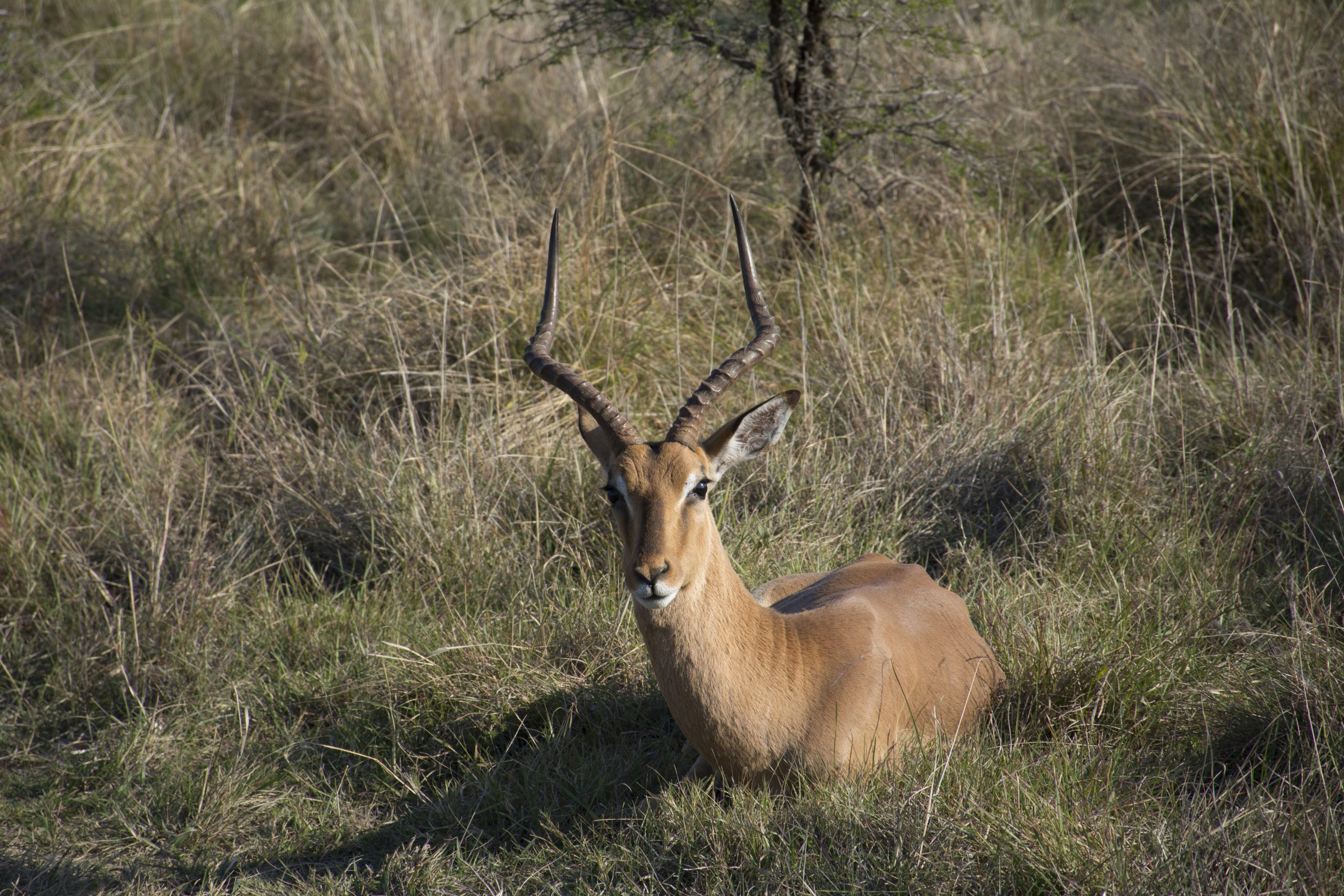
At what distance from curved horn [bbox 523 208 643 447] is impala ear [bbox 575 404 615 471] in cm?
5

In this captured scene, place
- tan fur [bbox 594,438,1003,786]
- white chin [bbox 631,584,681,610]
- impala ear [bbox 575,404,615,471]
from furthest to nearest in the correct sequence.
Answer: impala ear [bbox 575,404,615,471]
tan fur [bbox 594,438,1003,786]
white chin [bbox 631,584,681,610]

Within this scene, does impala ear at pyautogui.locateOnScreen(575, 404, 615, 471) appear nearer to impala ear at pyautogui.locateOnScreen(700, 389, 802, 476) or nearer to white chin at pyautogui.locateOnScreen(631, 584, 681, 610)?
impala ear at pyautogui.locateOnScreen(700, 389, 802, 476)

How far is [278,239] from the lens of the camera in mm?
7230

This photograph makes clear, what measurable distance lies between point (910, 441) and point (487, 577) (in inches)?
76.9

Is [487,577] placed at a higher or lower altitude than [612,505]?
lower

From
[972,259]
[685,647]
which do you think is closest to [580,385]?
[685,647]

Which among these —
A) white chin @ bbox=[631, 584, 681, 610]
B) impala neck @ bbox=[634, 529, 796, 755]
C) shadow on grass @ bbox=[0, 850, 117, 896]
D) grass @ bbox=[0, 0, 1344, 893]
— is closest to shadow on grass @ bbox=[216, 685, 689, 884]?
grass @ bbox=[0, 0, 1344, 893]

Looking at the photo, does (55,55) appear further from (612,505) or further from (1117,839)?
(1117,839)

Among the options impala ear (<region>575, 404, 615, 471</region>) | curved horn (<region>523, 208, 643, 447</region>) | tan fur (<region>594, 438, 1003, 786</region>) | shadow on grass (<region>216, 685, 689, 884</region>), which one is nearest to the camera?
tan fur (<region>594, 438, 1003, 786</region>)

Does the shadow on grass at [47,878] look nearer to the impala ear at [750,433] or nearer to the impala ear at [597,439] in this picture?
the impala ear at [597,439]

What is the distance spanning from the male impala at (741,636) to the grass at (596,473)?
0.61ft

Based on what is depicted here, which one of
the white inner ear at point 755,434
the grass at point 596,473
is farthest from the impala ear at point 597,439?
the grass at point 596,473

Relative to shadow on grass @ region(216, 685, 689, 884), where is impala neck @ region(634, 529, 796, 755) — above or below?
above

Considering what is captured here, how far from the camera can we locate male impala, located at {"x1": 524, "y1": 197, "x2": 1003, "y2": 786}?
124 inches
